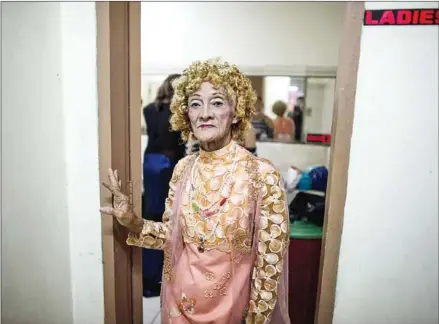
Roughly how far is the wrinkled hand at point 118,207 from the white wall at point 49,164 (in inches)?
3.4

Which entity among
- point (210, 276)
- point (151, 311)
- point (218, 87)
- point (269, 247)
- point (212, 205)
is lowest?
point (151, 311)

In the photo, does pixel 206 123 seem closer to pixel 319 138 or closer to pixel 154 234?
pixel 154 234

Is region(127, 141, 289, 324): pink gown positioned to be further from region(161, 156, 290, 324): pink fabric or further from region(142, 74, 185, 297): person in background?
region(142, 74, 185, 297): person in background

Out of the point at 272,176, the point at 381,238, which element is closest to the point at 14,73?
the point at 272,176

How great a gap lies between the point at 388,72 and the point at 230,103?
450 mm

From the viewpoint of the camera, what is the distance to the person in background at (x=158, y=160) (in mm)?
2066

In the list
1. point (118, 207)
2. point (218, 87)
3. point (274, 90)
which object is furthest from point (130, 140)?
point (274, 90)

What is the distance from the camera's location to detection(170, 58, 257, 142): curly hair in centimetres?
98

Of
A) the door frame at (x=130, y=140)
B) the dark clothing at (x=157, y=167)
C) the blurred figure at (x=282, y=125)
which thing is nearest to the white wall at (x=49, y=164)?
the door frame at (x=130, y=140)

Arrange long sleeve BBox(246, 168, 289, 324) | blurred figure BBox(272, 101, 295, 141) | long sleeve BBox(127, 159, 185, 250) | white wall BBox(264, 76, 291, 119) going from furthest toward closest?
blurred figure BBox(272, 101, 295, 141) → white wall BBox(264, 76, 291, 119) → long sleeve BBox(127, 159, 185, 250) → long sleeve BBox(246, 168, 289, 324)

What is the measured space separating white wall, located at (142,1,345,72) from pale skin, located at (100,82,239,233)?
2054 millimetres

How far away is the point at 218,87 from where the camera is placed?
0.98 m

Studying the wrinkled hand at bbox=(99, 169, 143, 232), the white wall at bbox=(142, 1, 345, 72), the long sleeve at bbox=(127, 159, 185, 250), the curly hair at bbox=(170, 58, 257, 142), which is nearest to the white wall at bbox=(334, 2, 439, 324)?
the curly hair at bbox=(170, 58, 257, 142)

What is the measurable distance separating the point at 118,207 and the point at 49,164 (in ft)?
0.93
